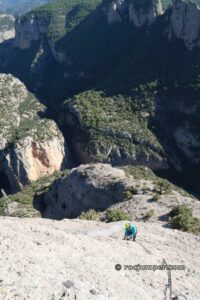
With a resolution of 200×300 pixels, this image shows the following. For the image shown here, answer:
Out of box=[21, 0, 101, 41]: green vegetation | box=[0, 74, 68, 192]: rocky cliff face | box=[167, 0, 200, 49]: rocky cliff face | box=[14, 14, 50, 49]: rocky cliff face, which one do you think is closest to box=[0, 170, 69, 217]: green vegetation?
box=[0, 74, 68, 192]: rocky cliff face

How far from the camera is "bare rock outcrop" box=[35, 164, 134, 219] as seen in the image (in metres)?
55.3

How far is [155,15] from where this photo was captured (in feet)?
416

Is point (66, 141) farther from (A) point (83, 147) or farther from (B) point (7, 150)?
(B) point (7, 150)

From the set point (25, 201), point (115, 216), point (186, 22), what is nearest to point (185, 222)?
point (115, 216)

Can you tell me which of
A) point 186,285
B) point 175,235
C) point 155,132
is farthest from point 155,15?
point 186,285

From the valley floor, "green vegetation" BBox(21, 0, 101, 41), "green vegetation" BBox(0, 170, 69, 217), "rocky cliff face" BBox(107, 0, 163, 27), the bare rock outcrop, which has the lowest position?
"green vegetation" BBox(0, 170, 69, 217)

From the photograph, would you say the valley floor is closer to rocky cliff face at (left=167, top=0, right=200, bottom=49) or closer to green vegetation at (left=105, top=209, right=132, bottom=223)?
green vegetation at (left=105, top=209, right=132, bottom=223)

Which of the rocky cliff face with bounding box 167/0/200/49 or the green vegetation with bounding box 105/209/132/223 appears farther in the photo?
the rocky cliff face with bounding box 167/0/200/49

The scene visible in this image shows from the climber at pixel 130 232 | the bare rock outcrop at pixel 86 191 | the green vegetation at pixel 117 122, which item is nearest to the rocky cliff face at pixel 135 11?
the green vegetation at pixel 117 122

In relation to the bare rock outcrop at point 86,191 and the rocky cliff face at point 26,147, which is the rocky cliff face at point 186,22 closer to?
the rocky cliff face at point 26,147

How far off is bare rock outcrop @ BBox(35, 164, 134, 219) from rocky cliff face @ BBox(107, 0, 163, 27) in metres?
75.5

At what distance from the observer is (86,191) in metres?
58.3

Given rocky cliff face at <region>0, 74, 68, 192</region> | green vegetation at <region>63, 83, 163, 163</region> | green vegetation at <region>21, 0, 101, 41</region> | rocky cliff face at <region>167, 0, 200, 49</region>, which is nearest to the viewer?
rocky cliff face at <region>0, 74, 68, 192</region>

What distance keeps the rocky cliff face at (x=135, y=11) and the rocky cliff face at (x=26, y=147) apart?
4092cm
